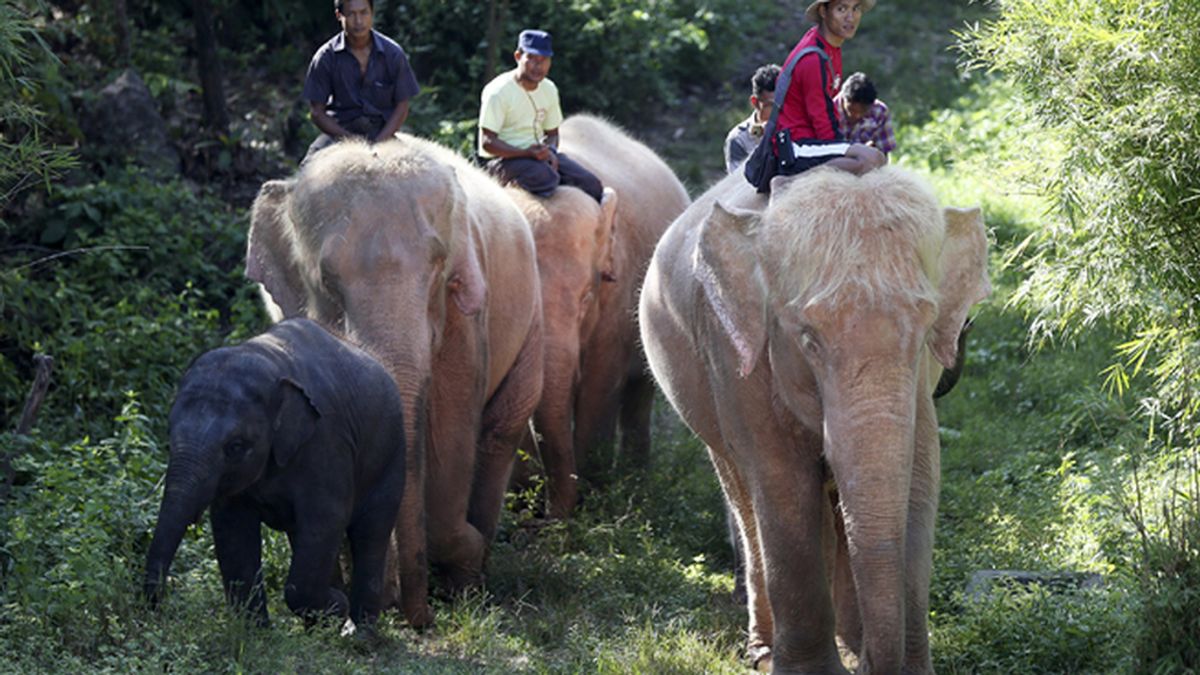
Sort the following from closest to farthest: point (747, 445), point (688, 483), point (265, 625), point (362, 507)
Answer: point (747, 445), point (265, 625), point (362, 507), point (688, 483)

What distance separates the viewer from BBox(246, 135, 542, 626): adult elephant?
7336 mm

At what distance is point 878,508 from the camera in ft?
17.5

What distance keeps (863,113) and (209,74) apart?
6.52m

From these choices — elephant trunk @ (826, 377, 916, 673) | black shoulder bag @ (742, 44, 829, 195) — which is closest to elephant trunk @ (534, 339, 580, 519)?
black shoulder bag @ (742, 44, 829, 195)

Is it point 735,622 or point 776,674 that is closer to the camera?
point 776,674

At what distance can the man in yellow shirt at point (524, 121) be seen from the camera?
976 cm

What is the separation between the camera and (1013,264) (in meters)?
12.2

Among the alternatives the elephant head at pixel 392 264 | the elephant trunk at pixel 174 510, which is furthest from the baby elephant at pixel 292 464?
the elephant head at pixel 392 264

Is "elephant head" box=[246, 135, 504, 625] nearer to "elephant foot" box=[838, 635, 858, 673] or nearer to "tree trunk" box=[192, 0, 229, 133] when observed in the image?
"elephant foot" box=[838, 635, 858, 673]

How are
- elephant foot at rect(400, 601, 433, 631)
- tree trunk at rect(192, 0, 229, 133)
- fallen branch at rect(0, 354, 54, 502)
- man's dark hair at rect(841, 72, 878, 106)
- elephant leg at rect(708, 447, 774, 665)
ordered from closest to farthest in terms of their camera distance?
elephant leg at rect(708, 447, 774, 665), elephant foot at rect(400, 601, 433, 631), man's dark hair at rect(841, 72, 878, 106), fallen branch at rect(0, 354, 54, 502), tree trunk at rect(192, 0, 229, 133)

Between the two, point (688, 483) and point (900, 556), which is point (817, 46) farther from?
point (688, 483)

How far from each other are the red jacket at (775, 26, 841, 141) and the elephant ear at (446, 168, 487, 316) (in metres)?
1.74

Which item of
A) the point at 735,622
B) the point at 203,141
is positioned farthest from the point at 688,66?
the point at 735,622

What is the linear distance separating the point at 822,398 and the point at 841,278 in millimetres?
356
